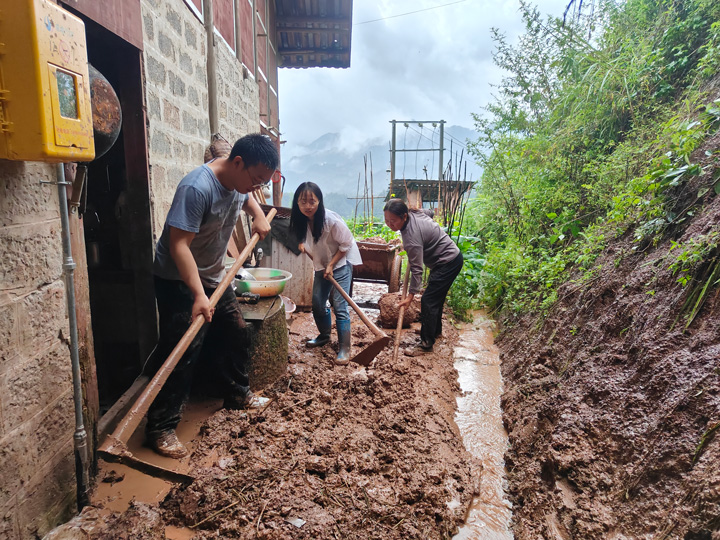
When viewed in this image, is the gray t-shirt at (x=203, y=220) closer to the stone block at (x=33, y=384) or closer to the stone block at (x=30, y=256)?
the stone block at (x=30, y=256)

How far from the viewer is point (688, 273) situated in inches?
98.3

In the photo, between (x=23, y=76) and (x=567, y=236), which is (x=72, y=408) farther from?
(x=567, y=236)

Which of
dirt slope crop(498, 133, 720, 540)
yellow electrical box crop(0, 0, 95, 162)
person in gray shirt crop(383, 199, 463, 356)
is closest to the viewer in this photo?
yellow electrical box crop(0, 0, 95, 162)

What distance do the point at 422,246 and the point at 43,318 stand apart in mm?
3408

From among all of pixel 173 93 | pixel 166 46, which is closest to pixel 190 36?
pixel 166 46

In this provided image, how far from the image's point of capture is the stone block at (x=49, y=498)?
1.66 meters

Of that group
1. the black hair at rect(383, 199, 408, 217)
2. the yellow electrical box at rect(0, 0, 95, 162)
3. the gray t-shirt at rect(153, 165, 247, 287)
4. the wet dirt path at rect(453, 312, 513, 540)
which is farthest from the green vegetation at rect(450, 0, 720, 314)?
the yellow electrical box at rect(0, 0, 95, 162)

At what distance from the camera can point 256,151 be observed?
244cm

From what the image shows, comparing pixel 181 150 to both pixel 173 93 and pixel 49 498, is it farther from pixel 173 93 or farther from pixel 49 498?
pixel 49 498

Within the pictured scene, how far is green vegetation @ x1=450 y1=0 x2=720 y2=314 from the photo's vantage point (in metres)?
3.35

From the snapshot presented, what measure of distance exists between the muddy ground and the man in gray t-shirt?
0.37m

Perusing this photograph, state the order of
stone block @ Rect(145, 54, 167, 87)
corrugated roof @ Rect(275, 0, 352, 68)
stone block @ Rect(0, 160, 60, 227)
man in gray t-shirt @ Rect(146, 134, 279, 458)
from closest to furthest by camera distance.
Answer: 1. stone block @ Rect(0, 160, 60, 227)
2. man in gray t-shirt @ Rect(146, 134, 279, 458)
3. stone block @ Rect(145, 54, 167, 87)
4. corrugated roof @ Rect(275, 0, 352, 68)

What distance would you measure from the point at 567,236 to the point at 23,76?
546cm

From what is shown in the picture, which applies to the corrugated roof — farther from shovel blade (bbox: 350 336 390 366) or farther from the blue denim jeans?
shovel blade (bbox: 350 336 390 366)
